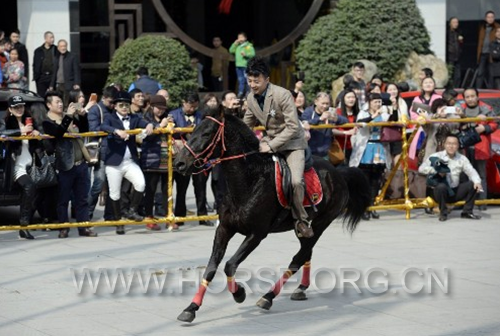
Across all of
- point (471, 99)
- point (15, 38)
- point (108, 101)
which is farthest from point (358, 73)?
point (15, 38)

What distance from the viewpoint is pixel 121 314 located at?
11.1m

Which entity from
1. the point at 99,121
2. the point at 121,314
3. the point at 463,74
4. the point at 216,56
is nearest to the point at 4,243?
the point at 99,121

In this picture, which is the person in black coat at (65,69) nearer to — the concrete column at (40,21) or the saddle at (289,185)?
the concrete column at (40,21)

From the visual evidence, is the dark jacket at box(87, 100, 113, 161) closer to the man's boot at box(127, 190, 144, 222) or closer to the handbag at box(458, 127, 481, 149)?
the man's boot at box(127, 190, 144, 222)

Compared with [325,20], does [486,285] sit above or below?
below

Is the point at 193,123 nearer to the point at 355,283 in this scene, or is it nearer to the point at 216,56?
the point at 355,283

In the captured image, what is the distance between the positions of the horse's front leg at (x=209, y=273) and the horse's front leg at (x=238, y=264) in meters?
0.12

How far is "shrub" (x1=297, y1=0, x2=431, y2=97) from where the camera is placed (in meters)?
26.1

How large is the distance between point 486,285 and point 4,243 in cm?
638

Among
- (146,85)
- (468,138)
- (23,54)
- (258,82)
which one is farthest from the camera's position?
(23,54)

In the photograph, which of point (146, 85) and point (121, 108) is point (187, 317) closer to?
point (121, 108)

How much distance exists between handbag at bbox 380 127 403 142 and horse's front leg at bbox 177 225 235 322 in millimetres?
6449

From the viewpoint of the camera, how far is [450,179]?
17094mm

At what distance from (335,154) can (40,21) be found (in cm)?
1020
